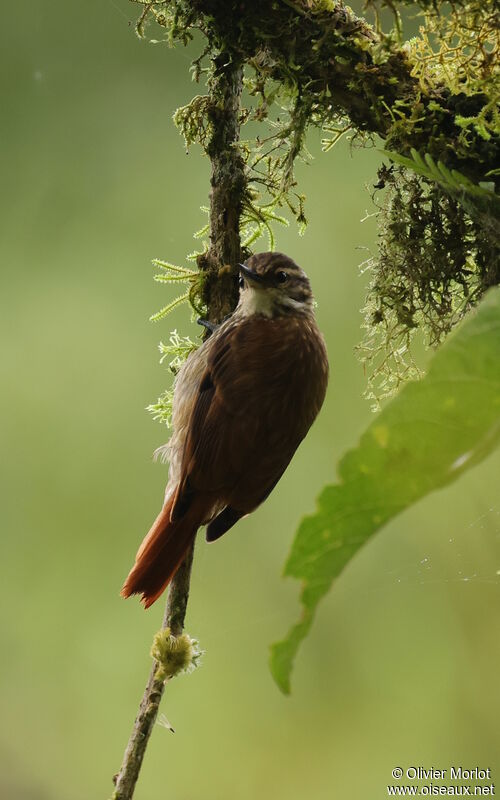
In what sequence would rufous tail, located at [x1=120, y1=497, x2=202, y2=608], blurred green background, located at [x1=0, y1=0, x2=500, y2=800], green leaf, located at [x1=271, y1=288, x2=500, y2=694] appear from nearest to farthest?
green leaf, located at [x1=271, y1=288, x2=500, y2=694]
rufous tail, located at [x1=120, y1=497, x2=202, y2=608]
blurred green background, located at [x1=0, y1=0, x2=500, y2=800]

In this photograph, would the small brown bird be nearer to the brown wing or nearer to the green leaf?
the brown wing

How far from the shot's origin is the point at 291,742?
13.9 feet

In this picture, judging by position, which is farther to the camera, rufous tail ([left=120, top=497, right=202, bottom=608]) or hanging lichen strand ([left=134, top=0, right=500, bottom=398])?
rufous tail ([left=120, top=497, right=202, bottom=608])

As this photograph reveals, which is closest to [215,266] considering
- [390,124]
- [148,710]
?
[390,124]

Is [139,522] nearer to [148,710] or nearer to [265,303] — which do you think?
[265,303]

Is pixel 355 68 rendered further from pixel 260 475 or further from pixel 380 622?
pixel 380 622

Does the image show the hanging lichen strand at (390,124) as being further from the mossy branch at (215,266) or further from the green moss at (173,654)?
the green moss at (173,654)

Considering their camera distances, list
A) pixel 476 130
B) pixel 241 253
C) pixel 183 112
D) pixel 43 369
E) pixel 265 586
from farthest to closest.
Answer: pixel 43 369 → pixel 265 586 → pixel 241 253 → pixel 183 112 → pixel 476 130

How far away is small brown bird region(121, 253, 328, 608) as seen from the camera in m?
2.03

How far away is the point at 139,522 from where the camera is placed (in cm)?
434

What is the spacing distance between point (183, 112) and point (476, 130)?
75 cm

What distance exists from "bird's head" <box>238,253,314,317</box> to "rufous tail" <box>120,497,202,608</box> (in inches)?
22.7

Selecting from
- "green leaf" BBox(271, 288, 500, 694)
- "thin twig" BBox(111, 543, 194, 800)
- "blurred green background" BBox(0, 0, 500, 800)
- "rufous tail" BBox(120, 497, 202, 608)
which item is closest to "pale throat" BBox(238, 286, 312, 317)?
"rufous tail" BBox(120, 497, 202, 608)

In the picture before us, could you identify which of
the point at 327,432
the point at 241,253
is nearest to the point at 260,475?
the point at 241,253
